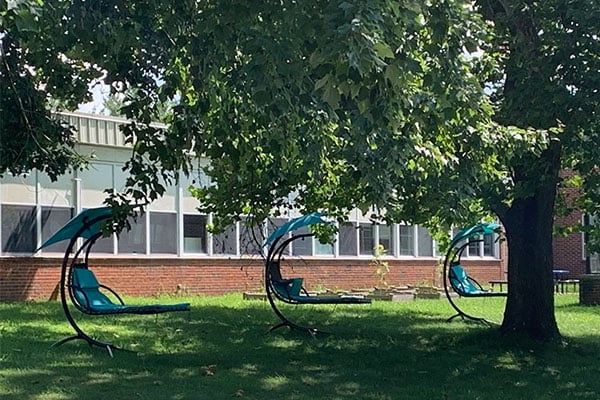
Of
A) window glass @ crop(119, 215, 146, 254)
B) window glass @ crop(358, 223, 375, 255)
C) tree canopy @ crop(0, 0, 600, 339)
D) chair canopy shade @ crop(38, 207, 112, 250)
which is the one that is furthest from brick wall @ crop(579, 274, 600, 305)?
chair canopy shade @ crop(38, 207, 112, 250)

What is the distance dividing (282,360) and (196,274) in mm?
10278

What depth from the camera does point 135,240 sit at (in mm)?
19672

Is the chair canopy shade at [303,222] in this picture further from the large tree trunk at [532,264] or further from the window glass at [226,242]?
the window glass at [226,242]

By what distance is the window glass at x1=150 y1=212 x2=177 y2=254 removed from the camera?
20.1 metres

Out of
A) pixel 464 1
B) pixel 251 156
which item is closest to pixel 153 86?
pixel 251 156

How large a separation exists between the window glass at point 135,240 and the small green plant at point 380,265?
732 centimetres

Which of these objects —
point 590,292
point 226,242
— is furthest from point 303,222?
point 590,292

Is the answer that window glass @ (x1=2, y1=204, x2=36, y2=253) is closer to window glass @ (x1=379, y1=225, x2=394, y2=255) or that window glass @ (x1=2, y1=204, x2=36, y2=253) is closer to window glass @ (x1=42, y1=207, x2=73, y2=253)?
window glass @ (x1=42, y1=207, x2=73, y2=253)

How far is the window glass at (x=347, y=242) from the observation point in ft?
78.4

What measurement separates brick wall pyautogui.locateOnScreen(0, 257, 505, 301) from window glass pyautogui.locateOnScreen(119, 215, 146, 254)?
0.84ft

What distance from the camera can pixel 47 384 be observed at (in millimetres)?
8406

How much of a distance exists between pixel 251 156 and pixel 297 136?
0.98 metres

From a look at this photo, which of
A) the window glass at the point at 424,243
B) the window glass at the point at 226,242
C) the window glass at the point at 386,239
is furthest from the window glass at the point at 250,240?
the window glass at the point at 424,243

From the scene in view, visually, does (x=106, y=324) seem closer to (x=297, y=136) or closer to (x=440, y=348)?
(x=440, y=348)
